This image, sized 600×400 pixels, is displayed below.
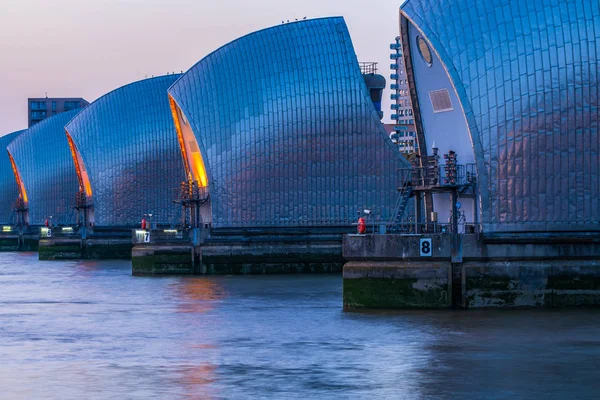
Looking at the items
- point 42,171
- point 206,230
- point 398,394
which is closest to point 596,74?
point 398,394

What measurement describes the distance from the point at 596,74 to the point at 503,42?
3.34 metres

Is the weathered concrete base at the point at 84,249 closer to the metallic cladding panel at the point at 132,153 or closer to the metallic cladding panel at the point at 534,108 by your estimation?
the metallic cladding panel at the point at 132,153

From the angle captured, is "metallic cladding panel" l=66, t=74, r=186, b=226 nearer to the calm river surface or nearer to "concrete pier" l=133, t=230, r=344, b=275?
"concrete pier" l=133, t=230, r=344, b=275

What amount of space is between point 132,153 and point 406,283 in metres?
51.4

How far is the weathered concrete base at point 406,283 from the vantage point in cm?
3562

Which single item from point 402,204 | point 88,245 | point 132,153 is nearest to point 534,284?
point 402,204

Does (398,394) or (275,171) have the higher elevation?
(275,171)

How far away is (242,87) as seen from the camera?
65562mm

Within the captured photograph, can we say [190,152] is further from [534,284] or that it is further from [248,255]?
[534,284]

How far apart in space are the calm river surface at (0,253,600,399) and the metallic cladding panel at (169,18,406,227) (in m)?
18.9

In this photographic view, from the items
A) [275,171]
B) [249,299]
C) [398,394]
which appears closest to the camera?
[398,394]

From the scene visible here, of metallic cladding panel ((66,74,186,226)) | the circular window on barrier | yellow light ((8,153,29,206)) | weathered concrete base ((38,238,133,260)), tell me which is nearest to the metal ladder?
the circular window on barrier

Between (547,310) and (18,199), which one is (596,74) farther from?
(18,199)

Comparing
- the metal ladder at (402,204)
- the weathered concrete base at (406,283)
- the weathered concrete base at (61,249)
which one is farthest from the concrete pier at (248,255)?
the weathered concrete base at (61,249)
